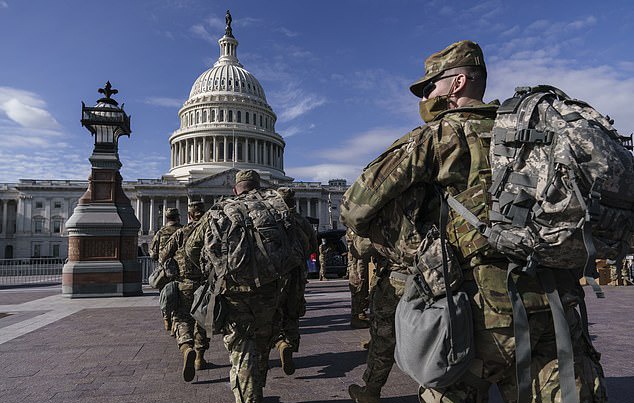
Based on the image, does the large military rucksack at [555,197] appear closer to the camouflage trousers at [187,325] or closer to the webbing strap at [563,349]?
the webbing strap at [563,349]

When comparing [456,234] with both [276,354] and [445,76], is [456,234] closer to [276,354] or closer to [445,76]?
[445,76]

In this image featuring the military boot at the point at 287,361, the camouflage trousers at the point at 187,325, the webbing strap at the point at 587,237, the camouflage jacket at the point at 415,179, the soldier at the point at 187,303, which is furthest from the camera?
the camouflage trousers at the point at 187,325

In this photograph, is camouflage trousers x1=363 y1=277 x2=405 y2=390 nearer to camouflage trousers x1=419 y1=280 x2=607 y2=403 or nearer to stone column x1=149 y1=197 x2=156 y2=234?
camouflage trousers x1=419 y1=280 x2=607 y2=403

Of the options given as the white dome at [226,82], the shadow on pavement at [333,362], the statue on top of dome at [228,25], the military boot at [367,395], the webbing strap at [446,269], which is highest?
the statue on top of dome at [228,25]

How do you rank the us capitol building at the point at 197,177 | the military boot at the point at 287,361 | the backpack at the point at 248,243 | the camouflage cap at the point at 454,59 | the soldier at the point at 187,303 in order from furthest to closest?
the us capitol building at the point at 197,177, the soldier at the point at 187,303, the military boot at the point at 287,361, the backpack at the point at 248,243, the camouflage cap at the point at 454,59

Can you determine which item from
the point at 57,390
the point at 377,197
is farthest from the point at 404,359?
the point at 57,390

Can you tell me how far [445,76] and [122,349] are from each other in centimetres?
612

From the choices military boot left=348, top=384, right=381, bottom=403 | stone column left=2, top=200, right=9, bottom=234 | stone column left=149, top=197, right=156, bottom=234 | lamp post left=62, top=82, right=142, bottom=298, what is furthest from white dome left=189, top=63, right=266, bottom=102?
military boot left=348, top=384, right=381, bottom=403

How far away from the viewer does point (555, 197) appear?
6.07 ft

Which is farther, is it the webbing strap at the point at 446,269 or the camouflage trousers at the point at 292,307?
the camouflage trousers at the point at 292,307

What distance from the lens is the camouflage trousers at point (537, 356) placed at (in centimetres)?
202

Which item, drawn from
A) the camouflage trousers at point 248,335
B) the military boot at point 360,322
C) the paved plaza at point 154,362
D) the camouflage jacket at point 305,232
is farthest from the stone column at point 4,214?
the camouflage trousers at point 248,335

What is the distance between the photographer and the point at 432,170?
7.64 ft

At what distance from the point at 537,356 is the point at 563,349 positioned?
145mm
